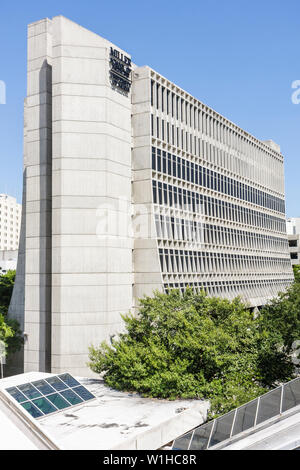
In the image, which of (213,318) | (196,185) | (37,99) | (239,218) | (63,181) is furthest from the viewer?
(239,218)

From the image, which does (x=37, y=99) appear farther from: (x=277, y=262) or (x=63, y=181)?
(x=277, y=262)

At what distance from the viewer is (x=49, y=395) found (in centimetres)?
2452

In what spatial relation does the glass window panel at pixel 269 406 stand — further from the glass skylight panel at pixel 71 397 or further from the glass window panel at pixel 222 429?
the glass skylight panel at pixel 71 397

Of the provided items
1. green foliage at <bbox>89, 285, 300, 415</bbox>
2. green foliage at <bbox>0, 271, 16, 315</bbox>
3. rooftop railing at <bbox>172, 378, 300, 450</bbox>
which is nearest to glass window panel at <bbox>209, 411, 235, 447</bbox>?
rooftop railing at <bbox>172, 378, 300, 450</bbox>

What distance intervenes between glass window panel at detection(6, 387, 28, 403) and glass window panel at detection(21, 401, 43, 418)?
347mm

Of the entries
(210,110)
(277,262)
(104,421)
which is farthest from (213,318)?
(277,262)

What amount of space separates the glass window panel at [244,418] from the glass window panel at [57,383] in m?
10.5

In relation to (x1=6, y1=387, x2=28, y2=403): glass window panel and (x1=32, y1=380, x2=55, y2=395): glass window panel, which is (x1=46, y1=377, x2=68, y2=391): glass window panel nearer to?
(x1=32, y1=380, x2=55, y2=395): glass window panel

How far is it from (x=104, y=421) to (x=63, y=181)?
24.1m

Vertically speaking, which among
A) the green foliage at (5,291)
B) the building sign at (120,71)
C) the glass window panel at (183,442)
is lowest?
the glass window panel at (183,442)

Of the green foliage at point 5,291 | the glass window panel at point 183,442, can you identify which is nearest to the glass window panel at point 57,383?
the glass window panel at point 183,442

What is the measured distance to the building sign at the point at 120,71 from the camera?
44250mm
